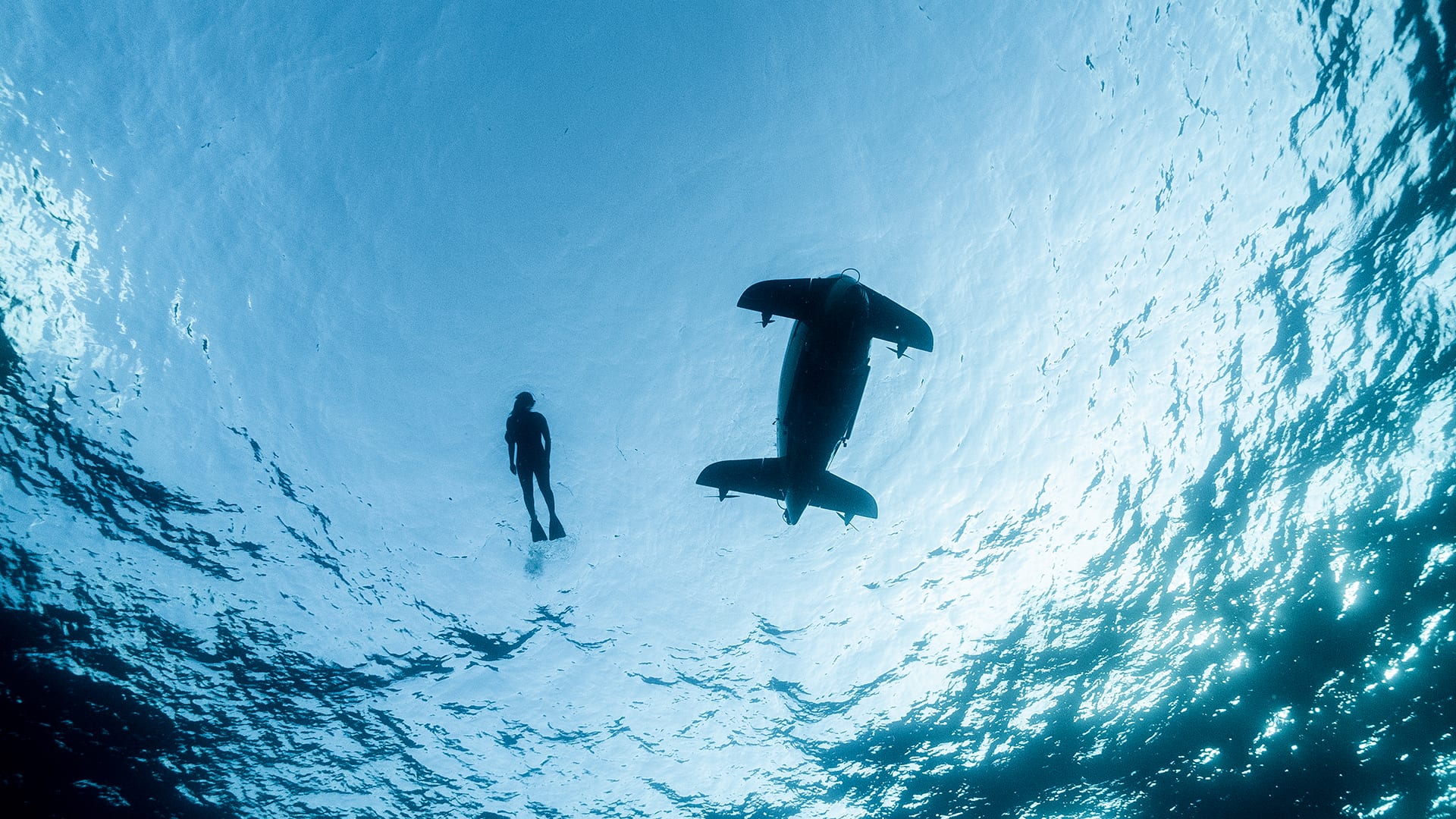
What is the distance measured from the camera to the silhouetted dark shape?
6.36 metres

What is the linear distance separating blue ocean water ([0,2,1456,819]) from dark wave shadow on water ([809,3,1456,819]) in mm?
93

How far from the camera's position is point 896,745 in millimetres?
15516

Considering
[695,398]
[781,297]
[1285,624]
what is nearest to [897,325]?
[781,297]

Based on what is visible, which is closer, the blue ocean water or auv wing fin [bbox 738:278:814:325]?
auv wing fin [bbox 738:278:814:325]

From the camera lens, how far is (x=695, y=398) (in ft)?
36.0

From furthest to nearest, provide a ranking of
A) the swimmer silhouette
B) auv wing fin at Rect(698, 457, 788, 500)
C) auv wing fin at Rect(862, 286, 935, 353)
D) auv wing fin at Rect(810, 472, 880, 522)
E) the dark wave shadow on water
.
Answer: the dark wave shadow on water < auv wing fin at Rect(810, 472, 880, 522) < auv wing fin at Rect(698, 457, 788, 500) < the swimmer silhouette < auv wing fin at Rect(862, 286, 935, 353)

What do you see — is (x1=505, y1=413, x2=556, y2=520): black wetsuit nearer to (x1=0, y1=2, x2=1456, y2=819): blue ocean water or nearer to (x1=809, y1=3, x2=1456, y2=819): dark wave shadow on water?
(x1=0, y1=2, x2=1456, y2=819): blue ocean water

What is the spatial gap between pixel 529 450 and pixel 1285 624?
55.4ft

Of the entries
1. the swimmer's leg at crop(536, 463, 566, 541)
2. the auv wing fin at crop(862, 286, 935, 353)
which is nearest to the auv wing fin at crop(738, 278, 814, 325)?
the auv wing fin at crop(862, 286, 935, 353)

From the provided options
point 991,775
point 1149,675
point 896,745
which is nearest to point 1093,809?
point 991,775

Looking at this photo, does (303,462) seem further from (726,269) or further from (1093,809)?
(1093,809)

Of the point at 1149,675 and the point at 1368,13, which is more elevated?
the point at 1368,13

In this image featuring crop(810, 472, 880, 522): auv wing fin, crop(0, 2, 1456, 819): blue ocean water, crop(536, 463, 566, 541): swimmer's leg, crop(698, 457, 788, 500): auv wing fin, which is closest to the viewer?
crop(536, 463, 566, 541): swimmer's leg

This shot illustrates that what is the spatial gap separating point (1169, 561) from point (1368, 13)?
32.5ft
